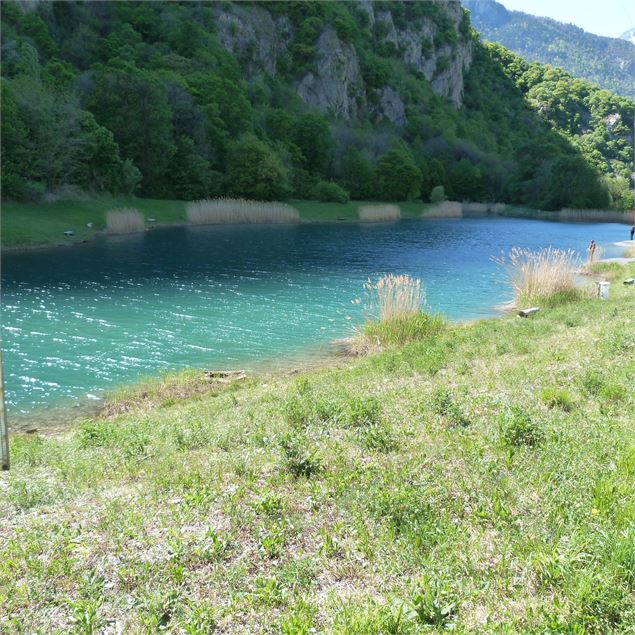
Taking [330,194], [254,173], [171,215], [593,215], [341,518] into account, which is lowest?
[341,518]

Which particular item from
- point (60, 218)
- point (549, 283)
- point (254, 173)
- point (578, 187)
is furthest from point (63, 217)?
point (578, 187)

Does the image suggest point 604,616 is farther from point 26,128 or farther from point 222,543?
point 26,128

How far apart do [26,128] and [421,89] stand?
12490 cm

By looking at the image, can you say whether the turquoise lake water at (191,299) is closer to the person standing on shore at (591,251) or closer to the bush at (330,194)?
the person standing on shore at (591,251)

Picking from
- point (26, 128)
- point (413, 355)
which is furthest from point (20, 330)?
point (26, 128)

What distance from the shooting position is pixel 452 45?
551ft

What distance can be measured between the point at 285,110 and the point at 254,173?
36.8m

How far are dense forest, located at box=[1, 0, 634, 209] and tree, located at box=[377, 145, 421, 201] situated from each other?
0.22 m

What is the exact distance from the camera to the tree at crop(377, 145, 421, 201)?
8969cm

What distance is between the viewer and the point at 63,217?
43969mm

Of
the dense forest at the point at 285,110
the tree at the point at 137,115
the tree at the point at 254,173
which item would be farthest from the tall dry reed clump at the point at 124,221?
the tree at the point at 254,173

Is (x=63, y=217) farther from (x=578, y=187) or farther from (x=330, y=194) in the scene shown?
(x=578, y=187)

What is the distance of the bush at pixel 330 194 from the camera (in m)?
77.4

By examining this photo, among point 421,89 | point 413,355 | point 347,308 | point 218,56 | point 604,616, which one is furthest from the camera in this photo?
A: point 421,89
